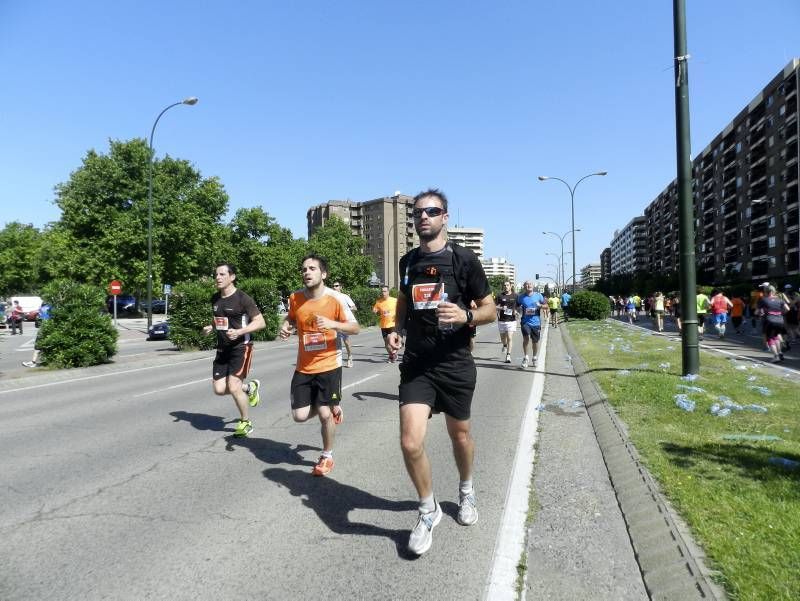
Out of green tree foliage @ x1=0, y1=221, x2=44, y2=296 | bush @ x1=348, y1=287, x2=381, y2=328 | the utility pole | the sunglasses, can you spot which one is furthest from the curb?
green tree foliage @ x1=0, y1=221, x2=44, y2=296

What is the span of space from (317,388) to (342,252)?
83.2 metres

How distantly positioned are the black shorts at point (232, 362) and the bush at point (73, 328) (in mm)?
9413

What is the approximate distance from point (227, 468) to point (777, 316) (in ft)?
42.5

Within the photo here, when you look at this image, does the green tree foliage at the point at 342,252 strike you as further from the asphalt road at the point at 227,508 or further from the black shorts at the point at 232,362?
the black shorts at the point at 232,362

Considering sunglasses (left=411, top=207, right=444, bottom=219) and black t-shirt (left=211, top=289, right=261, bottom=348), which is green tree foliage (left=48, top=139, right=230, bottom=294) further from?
sunglasses (left=411, top=207, right=444, bottom=219)

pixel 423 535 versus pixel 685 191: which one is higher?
pixel 685 191

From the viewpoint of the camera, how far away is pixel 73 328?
1380 cm

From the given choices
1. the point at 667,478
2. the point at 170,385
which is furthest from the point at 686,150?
the point at 170,385

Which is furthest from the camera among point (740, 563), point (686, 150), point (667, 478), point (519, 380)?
point (519, 380)

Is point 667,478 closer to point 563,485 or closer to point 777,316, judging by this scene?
point 563,485

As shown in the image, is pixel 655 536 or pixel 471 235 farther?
pixel 471 235

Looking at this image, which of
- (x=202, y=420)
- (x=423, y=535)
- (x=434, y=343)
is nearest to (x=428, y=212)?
(x=434, y=343)

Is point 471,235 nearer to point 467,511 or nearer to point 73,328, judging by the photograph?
point 73,328

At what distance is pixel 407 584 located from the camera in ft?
9.29
